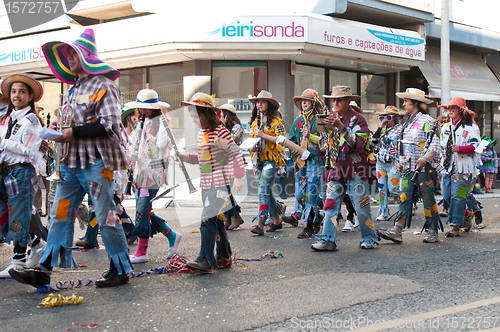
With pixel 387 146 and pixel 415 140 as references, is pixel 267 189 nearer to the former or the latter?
pixel 415 140

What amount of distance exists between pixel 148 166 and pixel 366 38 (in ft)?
35.0

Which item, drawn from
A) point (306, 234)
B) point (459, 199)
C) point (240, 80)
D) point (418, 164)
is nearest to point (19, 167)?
point (306, 234)

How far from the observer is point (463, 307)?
3.74m

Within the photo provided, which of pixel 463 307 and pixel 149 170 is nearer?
pixel 463 307

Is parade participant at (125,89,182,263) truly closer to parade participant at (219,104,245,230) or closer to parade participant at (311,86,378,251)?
parade participant at (311,86,378,251)

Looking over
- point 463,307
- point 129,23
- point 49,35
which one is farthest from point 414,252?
point 49,35

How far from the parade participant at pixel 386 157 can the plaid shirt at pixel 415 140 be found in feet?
7.24

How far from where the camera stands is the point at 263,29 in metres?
13.0

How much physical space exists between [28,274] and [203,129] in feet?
7.04

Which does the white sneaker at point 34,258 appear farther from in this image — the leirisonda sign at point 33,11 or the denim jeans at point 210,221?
the leirisonda sign at point 33,11

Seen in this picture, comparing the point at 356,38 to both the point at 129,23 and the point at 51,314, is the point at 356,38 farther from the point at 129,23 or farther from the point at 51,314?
the point at 51,314

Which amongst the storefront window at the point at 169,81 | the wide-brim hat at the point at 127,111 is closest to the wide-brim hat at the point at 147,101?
the wide-brim hat at the point at 127,111

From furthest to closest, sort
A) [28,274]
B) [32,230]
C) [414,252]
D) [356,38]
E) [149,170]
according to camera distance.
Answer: [356,38] < [414,252] < [149,170] < [32,230] < [28,274]

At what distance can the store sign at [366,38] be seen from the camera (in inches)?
529
